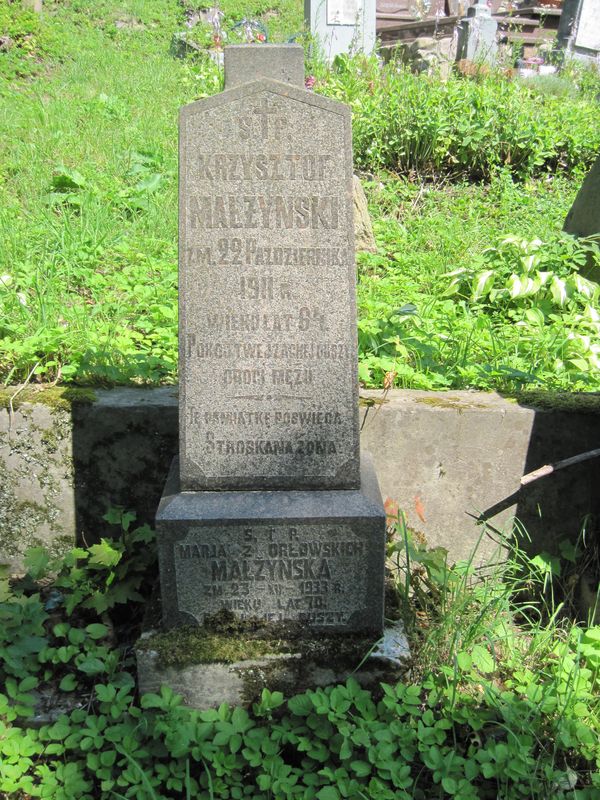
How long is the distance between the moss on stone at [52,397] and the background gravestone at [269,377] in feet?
2.03

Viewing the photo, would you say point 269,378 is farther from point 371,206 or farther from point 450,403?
point 371,206

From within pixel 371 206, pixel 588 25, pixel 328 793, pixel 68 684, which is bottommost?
pixel 328 793

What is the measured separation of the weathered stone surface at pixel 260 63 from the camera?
2.09 metres

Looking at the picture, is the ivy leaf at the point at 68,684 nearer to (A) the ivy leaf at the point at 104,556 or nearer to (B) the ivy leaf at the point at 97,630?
(B) the ivy leaf at the point at 97,630

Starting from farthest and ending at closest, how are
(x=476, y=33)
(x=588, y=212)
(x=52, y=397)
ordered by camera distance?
(x=476, y=33), (x=588, y=212), (x=52, y=397)

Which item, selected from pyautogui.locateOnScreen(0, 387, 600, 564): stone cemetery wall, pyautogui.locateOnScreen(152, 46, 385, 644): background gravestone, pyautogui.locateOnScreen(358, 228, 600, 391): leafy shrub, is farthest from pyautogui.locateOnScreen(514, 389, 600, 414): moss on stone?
pyautogui.locateOnScreen(152, 46, 385, 644): background gravestone

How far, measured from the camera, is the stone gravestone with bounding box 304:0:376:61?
32.3ft

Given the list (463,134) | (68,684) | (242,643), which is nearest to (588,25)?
(463,134)

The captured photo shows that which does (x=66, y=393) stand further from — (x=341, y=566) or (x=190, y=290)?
(x=341, y=566)

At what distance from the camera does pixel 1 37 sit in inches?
399

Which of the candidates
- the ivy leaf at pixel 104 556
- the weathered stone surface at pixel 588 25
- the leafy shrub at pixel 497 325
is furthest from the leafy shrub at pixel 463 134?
the weathered stone surface at pixel 588 25

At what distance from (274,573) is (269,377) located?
1.97 feet

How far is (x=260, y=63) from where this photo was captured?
6.90 feet

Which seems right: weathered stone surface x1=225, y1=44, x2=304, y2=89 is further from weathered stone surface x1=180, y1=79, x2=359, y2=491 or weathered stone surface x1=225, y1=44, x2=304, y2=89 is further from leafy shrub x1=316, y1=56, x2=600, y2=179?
leafy shrub x1=316, y1=56, x2=600, y2=179
